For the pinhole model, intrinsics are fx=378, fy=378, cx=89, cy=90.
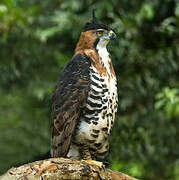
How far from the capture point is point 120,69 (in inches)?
248

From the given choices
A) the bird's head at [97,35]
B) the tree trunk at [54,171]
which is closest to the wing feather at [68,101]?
the bird's head at [97,35]

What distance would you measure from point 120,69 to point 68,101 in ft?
8.53

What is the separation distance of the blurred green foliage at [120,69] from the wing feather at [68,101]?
1926 mm

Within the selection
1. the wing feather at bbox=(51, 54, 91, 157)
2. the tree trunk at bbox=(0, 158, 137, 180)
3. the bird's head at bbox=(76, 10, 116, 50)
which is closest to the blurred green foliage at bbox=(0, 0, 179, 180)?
the bird's head at bbox=(76, 10, 116, 50)

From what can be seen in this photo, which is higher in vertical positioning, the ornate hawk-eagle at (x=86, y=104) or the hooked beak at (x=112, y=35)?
the hooked beak at (x=112, y=35)

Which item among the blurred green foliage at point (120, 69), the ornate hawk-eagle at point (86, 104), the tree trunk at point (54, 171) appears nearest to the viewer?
the tree trunk at point (54, 171)

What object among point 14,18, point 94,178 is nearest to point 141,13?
point 14,18

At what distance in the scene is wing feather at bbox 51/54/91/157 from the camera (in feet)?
12.3

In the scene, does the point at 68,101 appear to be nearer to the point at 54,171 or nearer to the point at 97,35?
the point at 97,35

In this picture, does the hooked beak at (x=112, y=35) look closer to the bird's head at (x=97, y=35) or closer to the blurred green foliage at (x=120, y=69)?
the bird's head at (x=97, y=35)

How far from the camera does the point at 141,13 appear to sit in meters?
5.88

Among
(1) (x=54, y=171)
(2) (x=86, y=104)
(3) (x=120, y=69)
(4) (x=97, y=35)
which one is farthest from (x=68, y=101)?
(3) (x=120, y=69)

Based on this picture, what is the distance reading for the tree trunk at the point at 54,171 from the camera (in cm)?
299

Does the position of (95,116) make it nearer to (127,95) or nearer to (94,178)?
(94,178)
